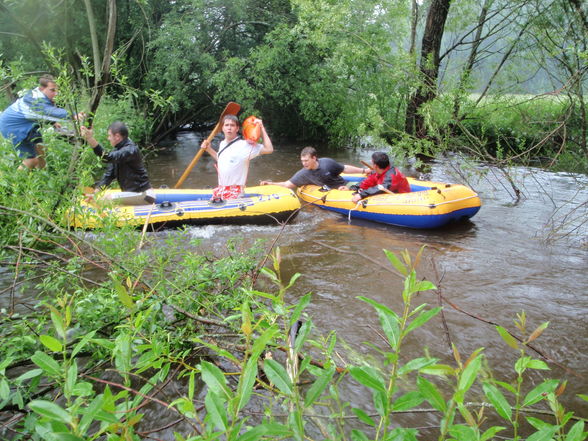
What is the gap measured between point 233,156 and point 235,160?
68 millimetres

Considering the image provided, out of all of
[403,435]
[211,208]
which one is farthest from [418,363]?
[211,208]

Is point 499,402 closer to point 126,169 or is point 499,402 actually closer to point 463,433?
point 463,433

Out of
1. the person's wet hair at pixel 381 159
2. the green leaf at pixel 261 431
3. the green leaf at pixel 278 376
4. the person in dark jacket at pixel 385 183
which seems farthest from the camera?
the person in dark jacket at pixel 385 183

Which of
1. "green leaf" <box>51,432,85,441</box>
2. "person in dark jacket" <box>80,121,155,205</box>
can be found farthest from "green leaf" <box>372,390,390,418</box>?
"person in dark jacket" <box>80,121,155,205</box>

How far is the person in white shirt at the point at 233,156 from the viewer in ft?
21.2

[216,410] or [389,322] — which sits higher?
[389,322]

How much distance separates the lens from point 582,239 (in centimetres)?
609

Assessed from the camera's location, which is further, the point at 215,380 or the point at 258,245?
the point at 258,245

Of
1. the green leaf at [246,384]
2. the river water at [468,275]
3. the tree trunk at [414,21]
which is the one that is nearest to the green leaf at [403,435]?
the green leaf at [246,384]

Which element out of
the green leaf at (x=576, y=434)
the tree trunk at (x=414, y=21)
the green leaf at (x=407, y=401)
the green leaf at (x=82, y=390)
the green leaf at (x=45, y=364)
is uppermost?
the tree trunk at (x=414, y=21)

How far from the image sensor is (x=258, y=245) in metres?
3.80

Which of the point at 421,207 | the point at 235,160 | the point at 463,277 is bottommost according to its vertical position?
the point at 463,277

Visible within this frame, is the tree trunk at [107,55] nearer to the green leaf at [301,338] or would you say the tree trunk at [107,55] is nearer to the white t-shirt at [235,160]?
the green leaf at [301,338]

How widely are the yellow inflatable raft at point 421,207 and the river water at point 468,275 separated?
0.57 feet
